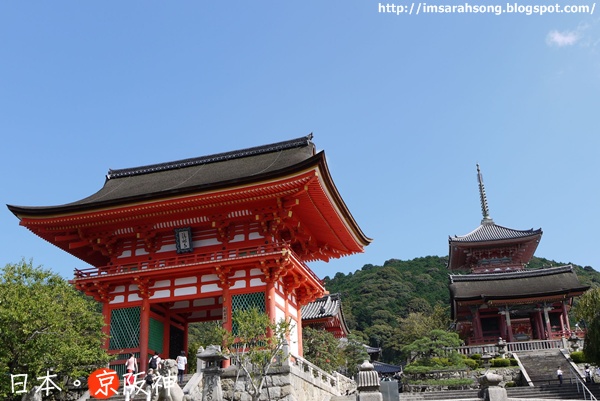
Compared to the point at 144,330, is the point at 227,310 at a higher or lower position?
higher

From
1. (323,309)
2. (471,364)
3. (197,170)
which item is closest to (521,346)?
(471,364)

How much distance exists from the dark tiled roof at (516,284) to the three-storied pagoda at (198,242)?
807 inches

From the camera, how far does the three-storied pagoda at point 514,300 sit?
39500 mm

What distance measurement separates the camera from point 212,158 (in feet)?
88.9

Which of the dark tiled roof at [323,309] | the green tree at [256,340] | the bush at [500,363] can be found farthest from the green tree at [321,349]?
the green tree at [256,340]

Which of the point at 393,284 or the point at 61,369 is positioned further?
the point at 393,284

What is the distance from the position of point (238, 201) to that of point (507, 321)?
26305 millimetres

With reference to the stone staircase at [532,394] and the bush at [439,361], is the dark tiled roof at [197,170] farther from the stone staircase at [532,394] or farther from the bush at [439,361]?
the bush at [439,361]

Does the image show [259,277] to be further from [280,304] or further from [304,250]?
[304,250]

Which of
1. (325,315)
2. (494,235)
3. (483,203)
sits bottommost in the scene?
(325,315)

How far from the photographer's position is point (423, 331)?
5719 cm

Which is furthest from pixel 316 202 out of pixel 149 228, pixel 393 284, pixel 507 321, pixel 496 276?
pixel 393 284

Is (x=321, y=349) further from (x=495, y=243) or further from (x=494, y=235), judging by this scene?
(x=494, y=235)

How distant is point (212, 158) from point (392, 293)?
2637 inches
